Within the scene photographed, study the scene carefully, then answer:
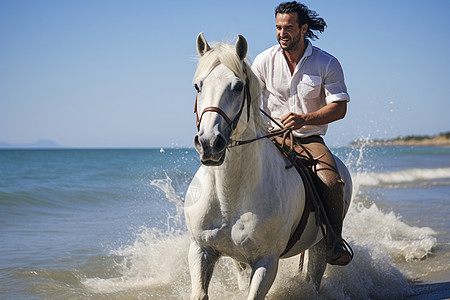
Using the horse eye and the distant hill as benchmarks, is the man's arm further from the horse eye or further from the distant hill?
the distant hill

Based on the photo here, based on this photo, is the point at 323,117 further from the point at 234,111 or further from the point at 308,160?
the point at 234,111

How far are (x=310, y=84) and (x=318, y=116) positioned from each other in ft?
1.23

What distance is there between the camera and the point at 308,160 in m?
3.98

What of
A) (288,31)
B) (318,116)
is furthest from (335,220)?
(288,31)

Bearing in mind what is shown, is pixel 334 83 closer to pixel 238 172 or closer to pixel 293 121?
pixel 293 121

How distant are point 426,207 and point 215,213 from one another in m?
9.70

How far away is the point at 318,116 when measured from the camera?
3730 mm

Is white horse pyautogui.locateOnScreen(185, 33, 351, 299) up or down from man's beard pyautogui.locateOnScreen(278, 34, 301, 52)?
down

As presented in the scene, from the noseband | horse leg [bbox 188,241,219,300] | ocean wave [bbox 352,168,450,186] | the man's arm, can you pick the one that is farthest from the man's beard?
ocean wave [bbox 352,168,450,186]

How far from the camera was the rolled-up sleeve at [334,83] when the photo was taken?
12.8 feet

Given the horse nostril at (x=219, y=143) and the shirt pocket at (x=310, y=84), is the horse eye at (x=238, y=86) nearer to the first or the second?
the horse nostril at (x=219, y=143)

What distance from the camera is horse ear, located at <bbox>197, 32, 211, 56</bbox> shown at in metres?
2.97

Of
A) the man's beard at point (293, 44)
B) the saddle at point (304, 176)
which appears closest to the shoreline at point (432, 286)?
the saddle at point (304, 176)

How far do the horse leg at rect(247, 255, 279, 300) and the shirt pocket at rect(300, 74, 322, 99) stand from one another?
146 cm
